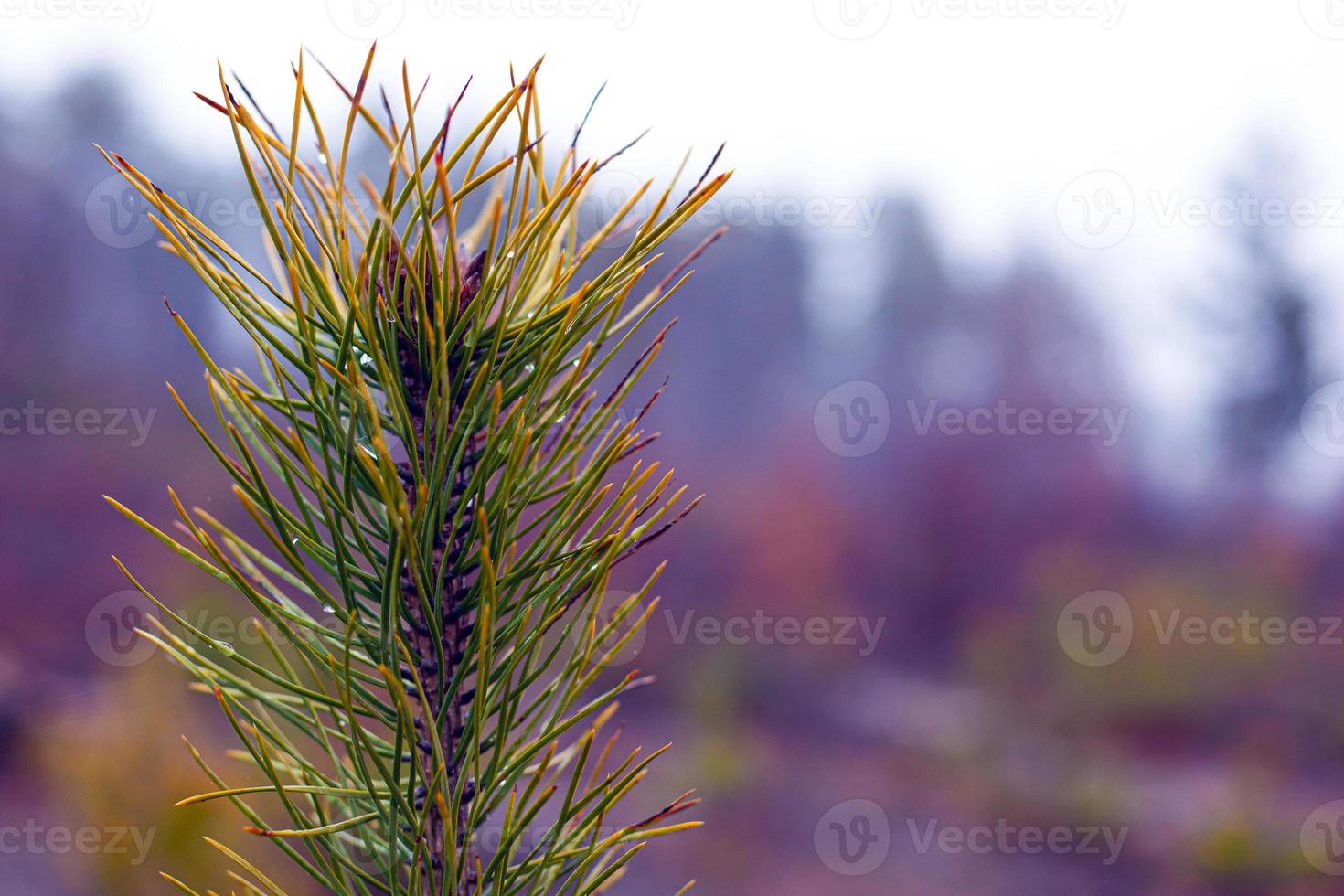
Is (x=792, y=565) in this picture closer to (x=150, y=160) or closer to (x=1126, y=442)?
(x=1126, y=442)

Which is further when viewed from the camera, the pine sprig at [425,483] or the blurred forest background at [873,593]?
the blurred forest background at [873,593]

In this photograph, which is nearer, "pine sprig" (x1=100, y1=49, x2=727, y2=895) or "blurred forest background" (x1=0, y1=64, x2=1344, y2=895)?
"pine sprig" (x1=100, y1=49, x2=727, y2=895)

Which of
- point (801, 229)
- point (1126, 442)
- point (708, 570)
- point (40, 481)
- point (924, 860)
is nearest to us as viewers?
point (924, 860)

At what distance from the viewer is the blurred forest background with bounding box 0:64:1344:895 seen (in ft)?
20.3

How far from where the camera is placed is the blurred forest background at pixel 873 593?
20.3 ft

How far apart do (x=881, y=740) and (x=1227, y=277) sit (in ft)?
37.3

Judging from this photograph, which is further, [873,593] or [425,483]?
[873,593]

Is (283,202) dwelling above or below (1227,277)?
below

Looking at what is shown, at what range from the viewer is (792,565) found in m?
10.3

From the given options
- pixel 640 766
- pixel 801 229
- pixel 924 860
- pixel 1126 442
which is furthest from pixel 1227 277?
pixel 640 766

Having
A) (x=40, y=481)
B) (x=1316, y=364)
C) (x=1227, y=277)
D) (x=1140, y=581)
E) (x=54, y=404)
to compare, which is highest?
(x=1227, y=277)

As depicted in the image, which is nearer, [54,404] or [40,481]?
[40,481]

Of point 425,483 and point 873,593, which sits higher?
point 873,593

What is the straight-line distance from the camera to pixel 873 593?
10828mm
